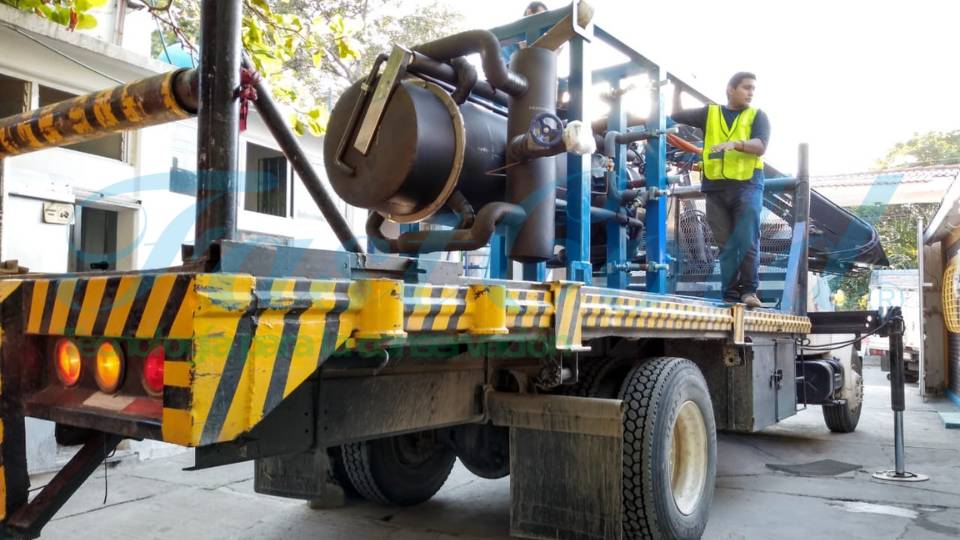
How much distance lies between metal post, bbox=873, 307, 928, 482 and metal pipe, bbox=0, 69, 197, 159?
225 inches

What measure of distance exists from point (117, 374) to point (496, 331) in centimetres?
110

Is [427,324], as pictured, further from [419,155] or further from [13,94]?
[13,94]

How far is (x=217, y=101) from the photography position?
2.05m

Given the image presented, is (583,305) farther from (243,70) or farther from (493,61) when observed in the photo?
(243,70)

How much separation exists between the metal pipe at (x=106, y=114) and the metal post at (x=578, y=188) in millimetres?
2118

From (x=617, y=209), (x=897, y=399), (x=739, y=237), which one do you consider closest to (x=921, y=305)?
(x=897, y=399)

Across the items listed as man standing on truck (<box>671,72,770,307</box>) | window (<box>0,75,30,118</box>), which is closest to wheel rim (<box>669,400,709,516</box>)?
man standing on truck (<box>671,72,770,307</box>)

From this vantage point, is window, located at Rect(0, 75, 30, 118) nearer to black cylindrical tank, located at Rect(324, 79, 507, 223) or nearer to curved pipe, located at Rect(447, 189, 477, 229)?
black cylindrical tank, located at Rect(324, 79, 507, 223)

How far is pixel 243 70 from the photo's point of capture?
223 centimetres

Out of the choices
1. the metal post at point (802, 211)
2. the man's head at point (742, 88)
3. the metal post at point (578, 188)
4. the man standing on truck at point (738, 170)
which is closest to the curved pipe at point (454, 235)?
the metal post at point (578, 188)

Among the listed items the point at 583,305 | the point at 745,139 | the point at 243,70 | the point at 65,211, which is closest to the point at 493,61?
the point at 583,305

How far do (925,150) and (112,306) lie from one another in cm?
3508

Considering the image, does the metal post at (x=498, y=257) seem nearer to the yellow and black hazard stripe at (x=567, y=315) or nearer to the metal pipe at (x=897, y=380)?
the yellow and black hazard stripe at (x=567, y=315)

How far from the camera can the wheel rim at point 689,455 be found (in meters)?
4.10
